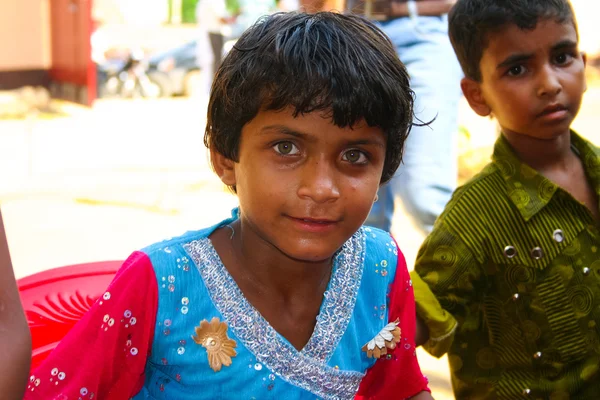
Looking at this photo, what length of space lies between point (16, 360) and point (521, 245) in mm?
1441

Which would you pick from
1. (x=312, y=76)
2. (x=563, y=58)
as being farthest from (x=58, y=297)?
(x=563, y=58)

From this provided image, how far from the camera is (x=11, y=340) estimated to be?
0.96m

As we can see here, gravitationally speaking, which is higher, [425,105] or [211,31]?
[425,105]

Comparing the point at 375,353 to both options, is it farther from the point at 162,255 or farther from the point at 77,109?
the point at 77,109

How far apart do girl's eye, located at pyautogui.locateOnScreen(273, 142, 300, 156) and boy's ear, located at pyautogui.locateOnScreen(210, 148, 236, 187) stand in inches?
6.2

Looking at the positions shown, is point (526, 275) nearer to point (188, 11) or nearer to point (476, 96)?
point (476, 96)

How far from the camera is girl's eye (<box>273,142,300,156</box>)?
58.7 inches

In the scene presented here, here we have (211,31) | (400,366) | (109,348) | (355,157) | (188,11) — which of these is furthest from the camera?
(188,11)

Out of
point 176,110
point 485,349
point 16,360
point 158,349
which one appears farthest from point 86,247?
point 176,110

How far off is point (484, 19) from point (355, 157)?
809 mm

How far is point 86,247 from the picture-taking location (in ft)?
17.2

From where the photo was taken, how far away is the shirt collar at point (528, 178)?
2100 mm

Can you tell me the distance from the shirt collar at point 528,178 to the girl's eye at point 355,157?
70cm

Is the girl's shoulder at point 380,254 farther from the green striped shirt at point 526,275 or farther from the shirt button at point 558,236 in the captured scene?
the shirt button at point 558,236
